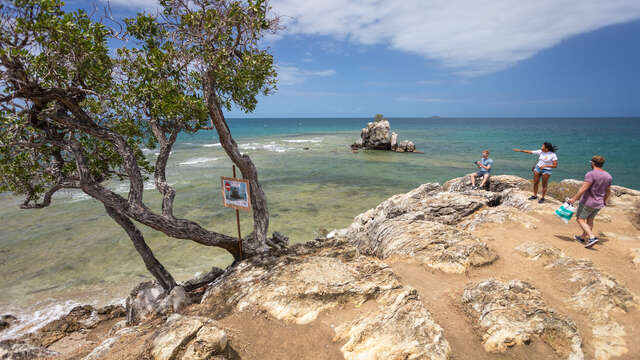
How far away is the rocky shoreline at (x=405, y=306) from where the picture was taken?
5.04m

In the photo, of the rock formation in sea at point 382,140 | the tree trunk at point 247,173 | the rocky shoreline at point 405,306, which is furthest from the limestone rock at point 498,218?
the rock formation in sea at point 382,140

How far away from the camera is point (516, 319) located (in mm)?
5434

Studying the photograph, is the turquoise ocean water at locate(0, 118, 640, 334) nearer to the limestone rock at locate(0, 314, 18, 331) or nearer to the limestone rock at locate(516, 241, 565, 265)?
the limestone rock at locate(0, 314, 18, 331)

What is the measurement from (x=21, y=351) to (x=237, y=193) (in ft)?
21.4

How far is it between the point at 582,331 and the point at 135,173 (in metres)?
10.6

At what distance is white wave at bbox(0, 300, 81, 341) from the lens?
9.38m

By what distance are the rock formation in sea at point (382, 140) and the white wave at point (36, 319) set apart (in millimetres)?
53991

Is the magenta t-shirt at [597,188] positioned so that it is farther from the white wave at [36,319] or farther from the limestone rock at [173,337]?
the white wave at [36,319]

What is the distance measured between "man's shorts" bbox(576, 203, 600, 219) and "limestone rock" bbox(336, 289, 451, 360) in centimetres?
666

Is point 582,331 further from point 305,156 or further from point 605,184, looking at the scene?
point 305,156

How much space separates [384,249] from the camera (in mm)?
9602

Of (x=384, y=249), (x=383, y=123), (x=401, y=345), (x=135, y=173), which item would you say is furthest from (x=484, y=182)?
(x=383, y=123)

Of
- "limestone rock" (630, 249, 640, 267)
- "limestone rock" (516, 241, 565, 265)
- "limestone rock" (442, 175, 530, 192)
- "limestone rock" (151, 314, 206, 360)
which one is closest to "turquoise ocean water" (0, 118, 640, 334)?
"limestone rock" (442, 175, 530, 192)

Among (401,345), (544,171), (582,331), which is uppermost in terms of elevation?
(544,171)
